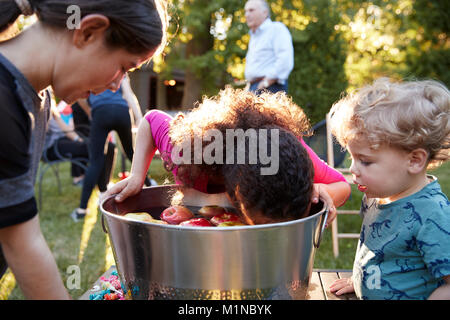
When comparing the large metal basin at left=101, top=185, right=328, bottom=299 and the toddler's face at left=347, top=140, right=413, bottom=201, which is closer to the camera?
the large metal basin at left=101, top=185, right=328, bottom=299

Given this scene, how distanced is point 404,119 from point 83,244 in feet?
7.71

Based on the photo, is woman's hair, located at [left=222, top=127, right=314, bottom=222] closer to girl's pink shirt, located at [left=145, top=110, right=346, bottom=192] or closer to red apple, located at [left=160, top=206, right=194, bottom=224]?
red apple, located at [left=160, top=206, right=194, bottom=224]

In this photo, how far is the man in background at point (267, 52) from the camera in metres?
3.21

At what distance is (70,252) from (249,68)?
201cm

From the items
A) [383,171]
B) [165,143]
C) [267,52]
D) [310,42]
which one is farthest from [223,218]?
[310,42]

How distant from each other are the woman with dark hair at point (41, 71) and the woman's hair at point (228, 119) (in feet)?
0.72

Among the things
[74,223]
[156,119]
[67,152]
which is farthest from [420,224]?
[67,152]

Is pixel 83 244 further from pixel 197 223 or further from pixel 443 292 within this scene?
pixel 443 292

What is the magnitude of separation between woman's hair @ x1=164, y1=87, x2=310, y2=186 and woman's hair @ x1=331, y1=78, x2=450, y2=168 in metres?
0.16

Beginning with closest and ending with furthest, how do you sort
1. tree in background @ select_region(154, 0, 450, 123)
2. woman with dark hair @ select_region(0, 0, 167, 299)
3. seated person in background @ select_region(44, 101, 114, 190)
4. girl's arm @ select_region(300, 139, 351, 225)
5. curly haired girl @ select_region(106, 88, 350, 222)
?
woman with dark hair @ select_region(0, 0, 167, 299) → curly haired girl @ select_region(106, 88, 350, 222) → girl's arm @ select_region(300, 139, 351, 225) → seated person in background @ select_region(44, 101, 114, 190) → tree in background @ select_region(154, 0, 450, 123)

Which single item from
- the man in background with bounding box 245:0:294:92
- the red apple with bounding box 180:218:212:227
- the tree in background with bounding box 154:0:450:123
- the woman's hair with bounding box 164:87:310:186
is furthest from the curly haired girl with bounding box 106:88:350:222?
the tree in background with bounding box 154:0:450:123

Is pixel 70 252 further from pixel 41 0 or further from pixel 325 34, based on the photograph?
pixel 325 34

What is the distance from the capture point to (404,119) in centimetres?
108

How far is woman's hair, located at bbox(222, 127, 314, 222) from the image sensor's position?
30.8 inches
